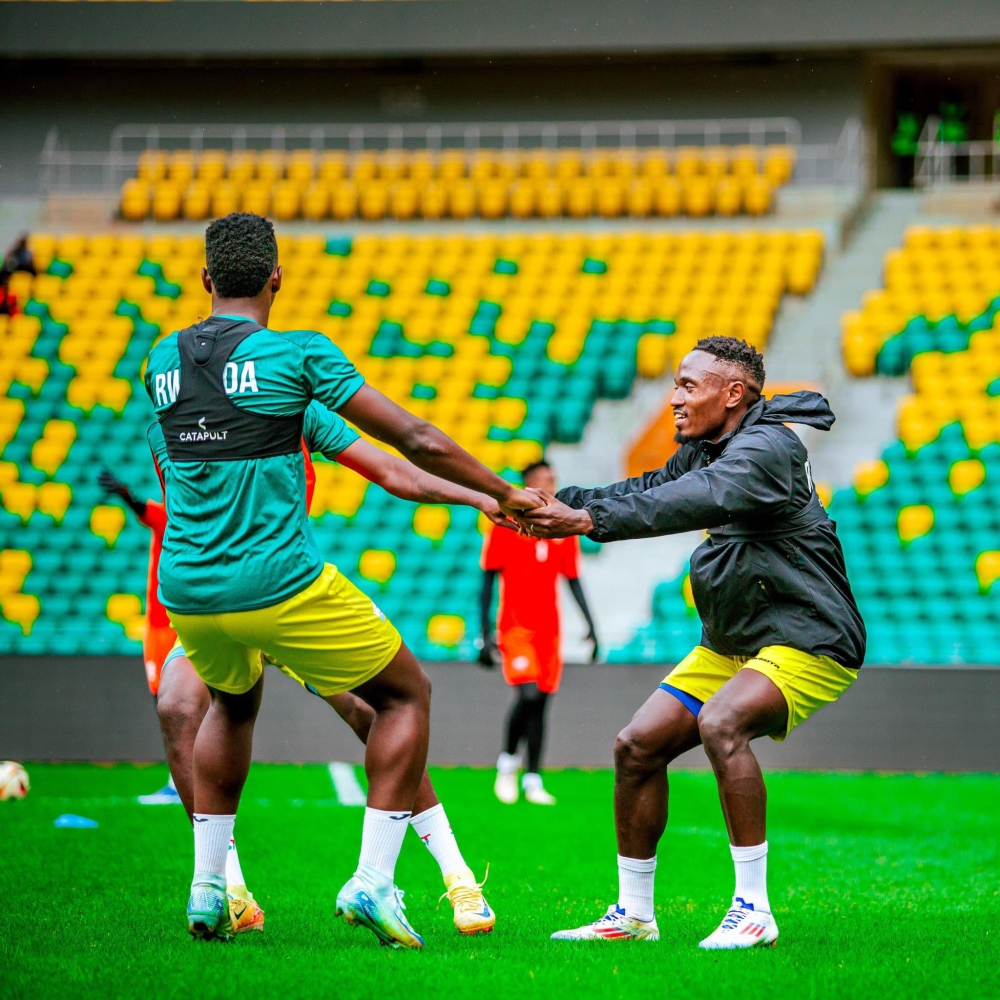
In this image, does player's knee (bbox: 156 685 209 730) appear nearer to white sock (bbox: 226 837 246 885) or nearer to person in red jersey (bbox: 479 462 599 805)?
white sock (bbox: 226 837 246 885)

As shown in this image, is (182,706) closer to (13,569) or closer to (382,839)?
(382,839)

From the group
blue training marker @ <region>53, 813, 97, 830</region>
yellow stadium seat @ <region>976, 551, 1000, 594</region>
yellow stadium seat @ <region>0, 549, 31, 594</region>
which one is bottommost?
blue training marker @ <region>53, 813, 97, 830</region>

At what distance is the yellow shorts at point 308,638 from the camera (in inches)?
170

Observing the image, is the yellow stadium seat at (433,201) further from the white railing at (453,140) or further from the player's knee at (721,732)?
the player's knee at (721,732)

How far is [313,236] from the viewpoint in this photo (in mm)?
20250

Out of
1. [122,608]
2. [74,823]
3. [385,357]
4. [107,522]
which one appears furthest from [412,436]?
[385,357]

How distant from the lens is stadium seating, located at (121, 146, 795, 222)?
65.3 ft

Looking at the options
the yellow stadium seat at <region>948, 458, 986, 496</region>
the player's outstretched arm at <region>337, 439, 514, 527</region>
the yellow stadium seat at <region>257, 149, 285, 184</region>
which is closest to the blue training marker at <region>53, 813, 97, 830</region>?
the player's outstretched arm at <region>337, 439, 514, 527</region>

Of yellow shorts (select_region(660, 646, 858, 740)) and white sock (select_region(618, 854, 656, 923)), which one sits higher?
yellow shorts (select_region(660, 646, 858, 740))

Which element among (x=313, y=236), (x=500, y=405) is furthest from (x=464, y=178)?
(x=500, y=405)

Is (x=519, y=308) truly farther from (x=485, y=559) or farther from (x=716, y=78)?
(x=485, y=559)

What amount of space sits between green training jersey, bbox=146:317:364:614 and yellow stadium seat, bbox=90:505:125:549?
36.5 ft

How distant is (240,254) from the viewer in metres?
4.41

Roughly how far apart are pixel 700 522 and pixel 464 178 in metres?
17.2
